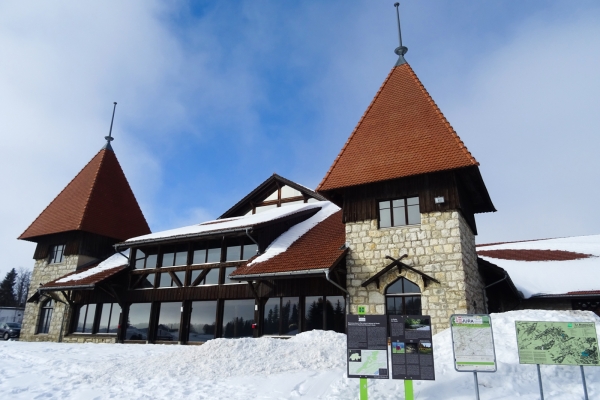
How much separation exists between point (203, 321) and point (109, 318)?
5.35 meters

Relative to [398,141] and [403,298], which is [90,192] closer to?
[398,141]

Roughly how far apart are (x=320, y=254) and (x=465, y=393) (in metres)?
7.29

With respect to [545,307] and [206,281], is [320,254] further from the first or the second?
[545,307]

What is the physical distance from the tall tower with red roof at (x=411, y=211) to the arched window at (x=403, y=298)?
3cm

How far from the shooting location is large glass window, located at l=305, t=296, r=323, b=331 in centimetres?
1361

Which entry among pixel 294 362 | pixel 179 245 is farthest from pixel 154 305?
pixel 294 362

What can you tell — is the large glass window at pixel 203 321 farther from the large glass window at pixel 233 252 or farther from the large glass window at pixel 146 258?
the large glass window at pixel 146 258

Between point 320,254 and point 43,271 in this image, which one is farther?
point 43,271

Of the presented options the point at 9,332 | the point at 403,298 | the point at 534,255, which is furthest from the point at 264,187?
the point at 9,332

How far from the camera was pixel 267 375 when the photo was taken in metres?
8.04

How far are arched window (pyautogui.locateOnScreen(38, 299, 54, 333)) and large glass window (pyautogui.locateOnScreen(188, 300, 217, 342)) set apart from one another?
9.12 m

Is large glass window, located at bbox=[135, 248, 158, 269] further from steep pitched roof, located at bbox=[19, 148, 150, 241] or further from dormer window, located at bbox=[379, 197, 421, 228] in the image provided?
dormer window, located at bbox=[379, 197, 421, 228]

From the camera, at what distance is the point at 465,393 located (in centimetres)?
623

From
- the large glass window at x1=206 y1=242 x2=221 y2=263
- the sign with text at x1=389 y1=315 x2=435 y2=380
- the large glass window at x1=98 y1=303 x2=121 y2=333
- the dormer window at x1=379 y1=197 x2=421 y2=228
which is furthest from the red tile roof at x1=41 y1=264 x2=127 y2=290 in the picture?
the sign with text at x1=389 y1=315 x2=435 y2=380
